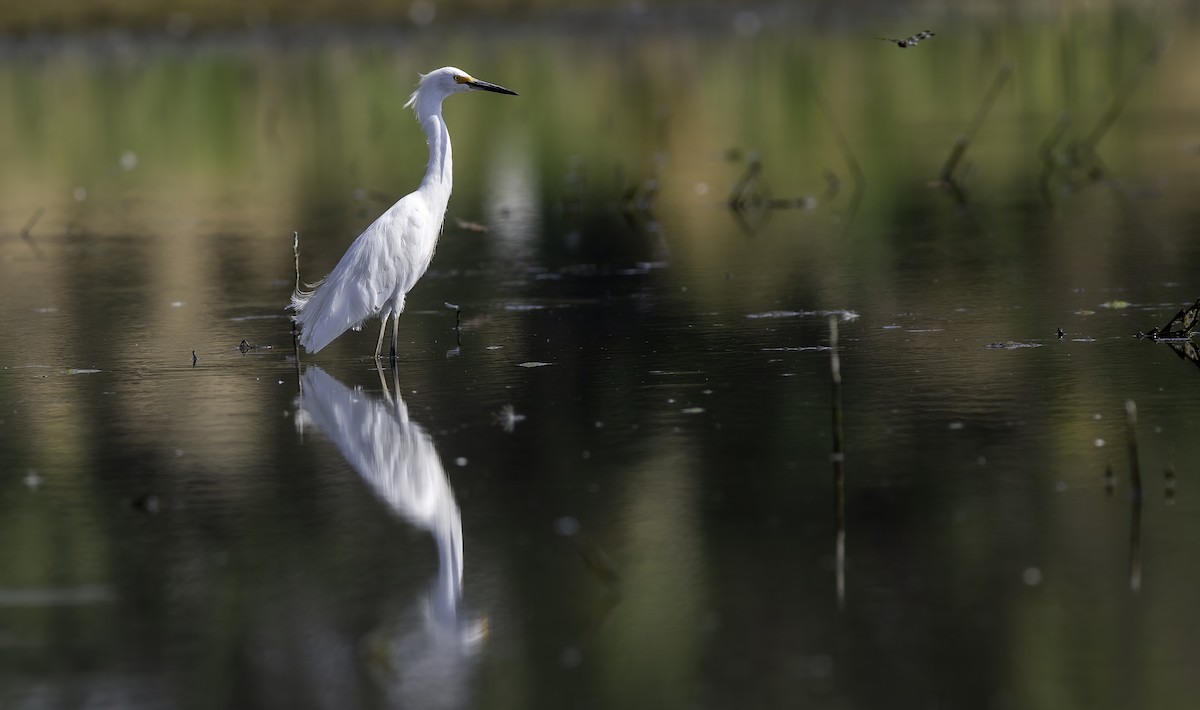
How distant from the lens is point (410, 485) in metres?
7.43

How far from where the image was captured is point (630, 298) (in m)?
12.1

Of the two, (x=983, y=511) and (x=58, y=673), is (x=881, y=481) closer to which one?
(x=983, y=511)

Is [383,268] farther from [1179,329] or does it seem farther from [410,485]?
[1179,329]

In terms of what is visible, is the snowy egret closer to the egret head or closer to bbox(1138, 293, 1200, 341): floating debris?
the egret head

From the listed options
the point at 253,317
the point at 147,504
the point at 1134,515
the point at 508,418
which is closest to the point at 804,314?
the point at 508,418

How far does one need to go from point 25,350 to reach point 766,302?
4839 millimetres

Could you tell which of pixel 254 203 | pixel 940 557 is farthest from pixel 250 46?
pixel 940 557

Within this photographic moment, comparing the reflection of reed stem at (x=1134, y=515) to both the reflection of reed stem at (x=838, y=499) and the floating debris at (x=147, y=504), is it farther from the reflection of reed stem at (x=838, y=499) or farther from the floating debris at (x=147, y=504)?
the floating debris at (x=147, y=504)

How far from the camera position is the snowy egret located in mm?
10234

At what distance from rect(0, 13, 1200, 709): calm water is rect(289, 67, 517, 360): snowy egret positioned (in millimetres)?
242

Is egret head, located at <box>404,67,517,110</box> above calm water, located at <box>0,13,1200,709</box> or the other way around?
above

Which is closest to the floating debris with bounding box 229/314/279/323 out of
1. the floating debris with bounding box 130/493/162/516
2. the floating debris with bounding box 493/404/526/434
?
the floating debris with bounding box 493/404/526/434

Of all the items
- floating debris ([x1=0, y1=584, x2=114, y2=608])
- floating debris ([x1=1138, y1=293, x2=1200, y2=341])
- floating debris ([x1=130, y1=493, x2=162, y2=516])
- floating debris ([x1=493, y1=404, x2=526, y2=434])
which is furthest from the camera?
floating debris ([x1=1138, y1=293, x2=1200, y2=341])

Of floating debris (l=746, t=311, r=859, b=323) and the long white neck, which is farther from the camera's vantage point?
floating debris (l=746, t=311, r=859, b=323)
